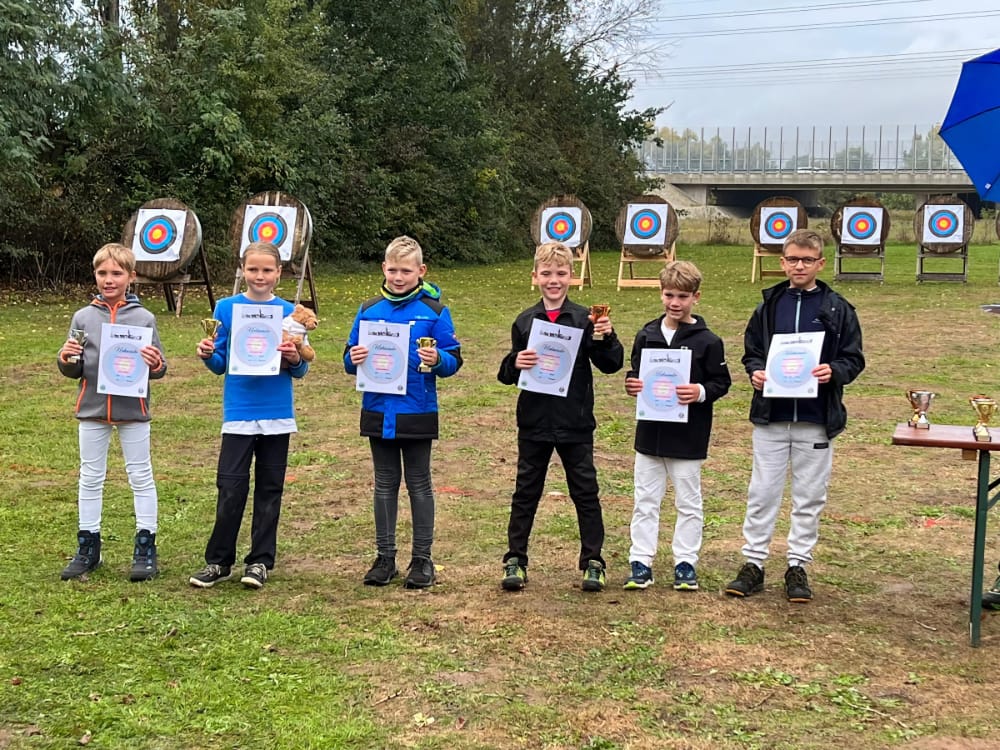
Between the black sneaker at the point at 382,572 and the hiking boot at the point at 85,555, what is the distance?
1288 millimetres

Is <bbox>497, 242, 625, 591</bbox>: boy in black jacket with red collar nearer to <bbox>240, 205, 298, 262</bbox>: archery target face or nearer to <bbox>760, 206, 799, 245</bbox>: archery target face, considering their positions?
<bbox>240, 205, 298, 262</bbox>: archery target face

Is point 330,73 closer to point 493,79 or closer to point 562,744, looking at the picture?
point 493,79

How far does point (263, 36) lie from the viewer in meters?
20.5

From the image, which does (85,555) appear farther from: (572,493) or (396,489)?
(572,493)

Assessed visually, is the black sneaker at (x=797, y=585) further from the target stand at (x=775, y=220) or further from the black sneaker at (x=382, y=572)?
the target stand at (x=775, y=220)

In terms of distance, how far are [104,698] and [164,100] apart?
683 inches

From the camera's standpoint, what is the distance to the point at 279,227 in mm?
15992

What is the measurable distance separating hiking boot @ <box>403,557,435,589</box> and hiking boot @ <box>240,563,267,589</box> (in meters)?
0.65

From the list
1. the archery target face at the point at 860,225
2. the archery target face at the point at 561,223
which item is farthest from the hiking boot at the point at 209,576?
the archery target face at the point at 860,225

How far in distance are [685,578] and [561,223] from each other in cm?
1724

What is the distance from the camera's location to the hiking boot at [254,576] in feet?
16.4

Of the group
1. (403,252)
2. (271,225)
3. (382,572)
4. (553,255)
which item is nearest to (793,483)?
(553,255)

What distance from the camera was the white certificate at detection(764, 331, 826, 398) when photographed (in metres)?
4.80

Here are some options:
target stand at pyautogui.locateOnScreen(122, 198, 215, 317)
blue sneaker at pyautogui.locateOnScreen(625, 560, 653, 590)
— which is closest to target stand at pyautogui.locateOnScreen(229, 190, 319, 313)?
target stand at pyautogui.locateOnScreen(122, 198, 215, 317)
